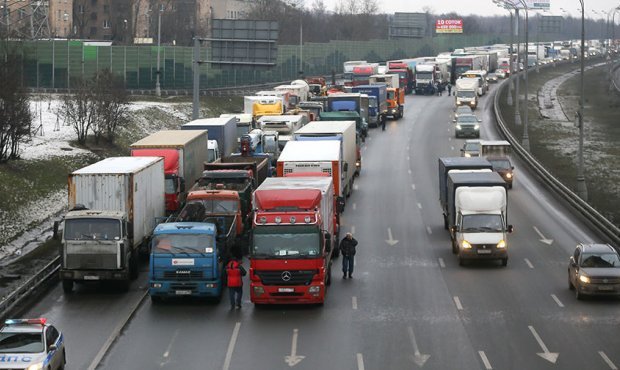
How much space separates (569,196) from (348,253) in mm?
19372

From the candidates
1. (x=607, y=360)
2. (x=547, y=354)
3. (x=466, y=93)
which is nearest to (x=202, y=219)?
(x=547, y=354)

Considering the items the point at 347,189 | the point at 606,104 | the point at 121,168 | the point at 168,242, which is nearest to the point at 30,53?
the point at 347,189

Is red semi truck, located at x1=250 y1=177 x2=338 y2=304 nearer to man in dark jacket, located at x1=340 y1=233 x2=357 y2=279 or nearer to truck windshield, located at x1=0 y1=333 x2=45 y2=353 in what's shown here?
man in dark jacket, located at x1=340 y1=233 x2=357 y2=279

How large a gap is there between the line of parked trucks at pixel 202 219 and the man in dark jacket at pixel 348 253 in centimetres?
108

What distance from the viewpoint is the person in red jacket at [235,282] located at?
31.0m

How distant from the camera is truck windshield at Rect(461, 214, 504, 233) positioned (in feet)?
124

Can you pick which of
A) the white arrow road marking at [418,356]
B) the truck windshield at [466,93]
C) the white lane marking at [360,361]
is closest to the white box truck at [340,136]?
the white arrow road marking at [418,356]

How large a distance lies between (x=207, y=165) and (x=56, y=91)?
4304cm

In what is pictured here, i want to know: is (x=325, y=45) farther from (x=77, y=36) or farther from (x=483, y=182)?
(x=483, y=182)

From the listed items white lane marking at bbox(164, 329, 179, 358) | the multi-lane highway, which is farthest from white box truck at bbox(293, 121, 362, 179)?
white lane marking at bbox(164, 329, 179, 358)

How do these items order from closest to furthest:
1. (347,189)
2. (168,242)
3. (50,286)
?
1. (168,242)
2. (50,286)
3. (347,189)

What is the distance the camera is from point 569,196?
5203 cm

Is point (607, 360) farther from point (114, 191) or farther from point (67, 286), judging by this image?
point (114, 191)

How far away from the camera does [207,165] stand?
46031 mm
